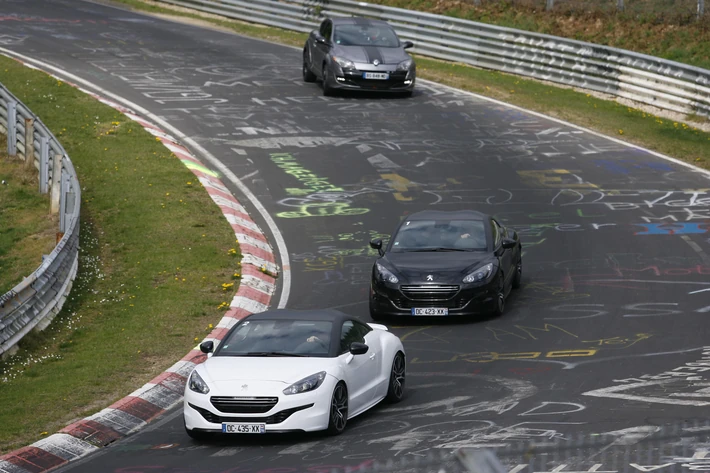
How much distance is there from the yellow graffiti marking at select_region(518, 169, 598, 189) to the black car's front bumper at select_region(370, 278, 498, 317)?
26.4 ft

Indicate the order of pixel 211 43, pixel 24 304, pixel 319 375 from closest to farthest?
pixel 319 375 → pixel 24 304 → pixel 211 43

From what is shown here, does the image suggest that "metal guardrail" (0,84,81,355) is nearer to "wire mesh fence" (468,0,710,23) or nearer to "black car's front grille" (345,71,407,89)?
"black car's front grille" (345,71,407,89)

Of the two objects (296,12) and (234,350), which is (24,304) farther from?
(296,12)

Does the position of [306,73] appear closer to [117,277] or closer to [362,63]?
[362,63]

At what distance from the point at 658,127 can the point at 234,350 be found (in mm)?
19087

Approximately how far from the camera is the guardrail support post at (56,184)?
2289 centimetres

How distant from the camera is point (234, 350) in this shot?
12.5 meters

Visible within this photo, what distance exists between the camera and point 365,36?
31531mm

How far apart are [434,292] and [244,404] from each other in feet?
18.1

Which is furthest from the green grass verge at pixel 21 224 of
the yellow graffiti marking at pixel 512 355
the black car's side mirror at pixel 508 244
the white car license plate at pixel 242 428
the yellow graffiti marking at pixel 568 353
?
the yellow graffiti marking at pixel 568 353

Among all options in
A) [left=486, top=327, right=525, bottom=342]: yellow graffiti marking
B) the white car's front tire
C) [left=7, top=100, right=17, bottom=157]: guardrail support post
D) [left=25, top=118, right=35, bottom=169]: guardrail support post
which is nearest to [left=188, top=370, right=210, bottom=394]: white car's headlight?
the white car's front tire

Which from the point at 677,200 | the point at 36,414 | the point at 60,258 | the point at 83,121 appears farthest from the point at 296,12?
the point at 36,414

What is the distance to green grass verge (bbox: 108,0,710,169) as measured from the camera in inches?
1084

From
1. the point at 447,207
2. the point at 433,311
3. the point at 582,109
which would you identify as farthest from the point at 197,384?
the point at 582,109
